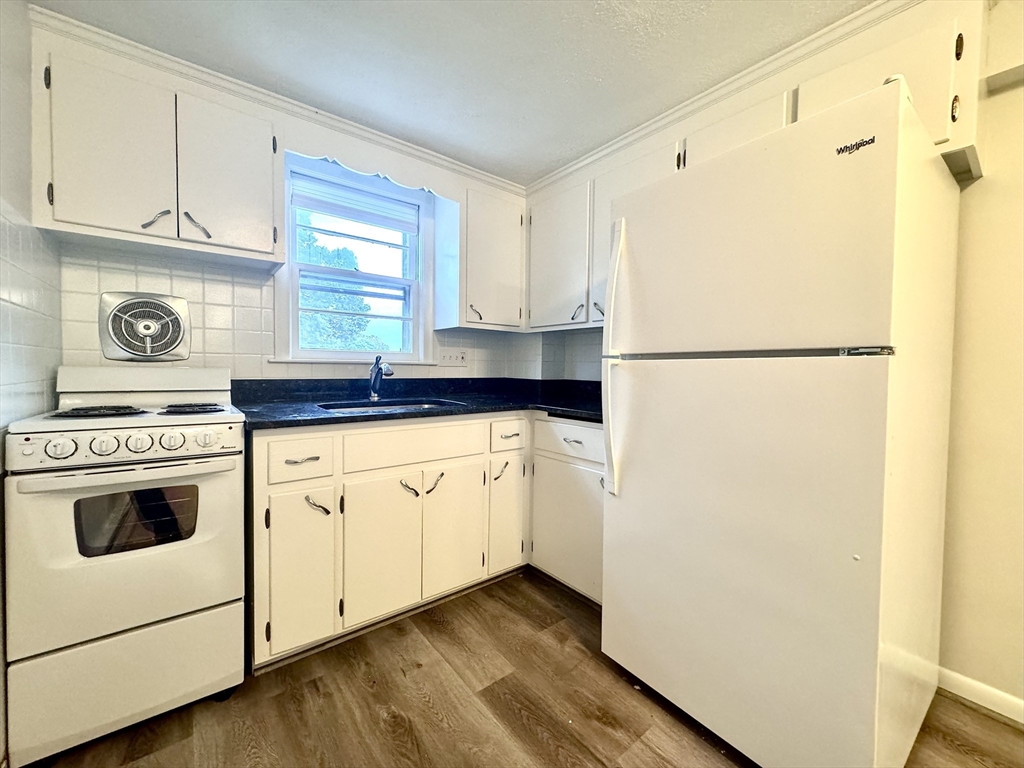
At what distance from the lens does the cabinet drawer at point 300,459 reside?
1.49 meters

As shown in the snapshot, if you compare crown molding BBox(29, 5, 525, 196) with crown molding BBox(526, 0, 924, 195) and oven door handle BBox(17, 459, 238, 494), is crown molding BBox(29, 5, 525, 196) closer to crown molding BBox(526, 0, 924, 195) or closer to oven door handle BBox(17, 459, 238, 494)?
crown molding BBox(526, 0, 924, 195)

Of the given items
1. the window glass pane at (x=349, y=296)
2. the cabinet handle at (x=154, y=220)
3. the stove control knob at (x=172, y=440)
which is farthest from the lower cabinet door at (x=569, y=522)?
the cabinet handle at (x=154, y=220)

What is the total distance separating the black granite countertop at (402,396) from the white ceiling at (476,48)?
131 cm

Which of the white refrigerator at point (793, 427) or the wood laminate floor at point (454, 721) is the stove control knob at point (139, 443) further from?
the white refrigerator at point (793, 427)

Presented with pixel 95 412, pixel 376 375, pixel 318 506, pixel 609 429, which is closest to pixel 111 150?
pixel 95 412

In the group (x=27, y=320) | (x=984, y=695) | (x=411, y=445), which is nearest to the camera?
(x=27, y=320)

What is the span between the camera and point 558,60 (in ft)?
5.08

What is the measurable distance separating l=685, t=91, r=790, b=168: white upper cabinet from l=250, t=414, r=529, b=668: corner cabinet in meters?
1.50

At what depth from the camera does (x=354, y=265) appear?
→ 2395mm

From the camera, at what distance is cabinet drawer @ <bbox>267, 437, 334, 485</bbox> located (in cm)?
149

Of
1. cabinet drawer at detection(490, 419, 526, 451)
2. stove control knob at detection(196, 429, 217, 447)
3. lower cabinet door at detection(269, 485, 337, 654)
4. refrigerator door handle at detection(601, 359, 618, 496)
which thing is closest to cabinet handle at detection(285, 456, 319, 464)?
lower cabinet door at detection(269, 485, 337, 654)

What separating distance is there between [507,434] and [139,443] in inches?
56.4

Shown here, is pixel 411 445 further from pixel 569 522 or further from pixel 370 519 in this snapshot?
pixel 569 522

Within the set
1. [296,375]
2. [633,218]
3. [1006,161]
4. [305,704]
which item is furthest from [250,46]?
[1006,161]
